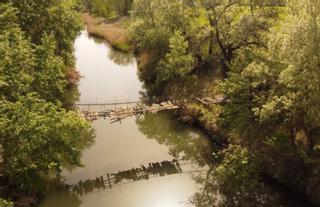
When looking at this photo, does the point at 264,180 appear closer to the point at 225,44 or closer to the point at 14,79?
the point at 225,44

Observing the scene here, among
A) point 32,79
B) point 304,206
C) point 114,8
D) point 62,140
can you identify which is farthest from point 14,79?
point 114,8

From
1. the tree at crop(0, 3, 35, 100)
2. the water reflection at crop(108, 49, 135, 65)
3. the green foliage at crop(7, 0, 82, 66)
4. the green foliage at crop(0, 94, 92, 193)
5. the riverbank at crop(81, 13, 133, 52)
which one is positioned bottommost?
the green foliage at crop(0, 94, 92, 193)

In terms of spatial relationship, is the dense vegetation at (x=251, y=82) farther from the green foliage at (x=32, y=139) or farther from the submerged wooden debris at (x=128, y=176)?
the green foliage at (x=32, y=139)

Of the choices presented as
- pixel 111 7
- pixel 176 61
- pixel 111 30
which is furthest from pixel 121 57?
pixel 111 7

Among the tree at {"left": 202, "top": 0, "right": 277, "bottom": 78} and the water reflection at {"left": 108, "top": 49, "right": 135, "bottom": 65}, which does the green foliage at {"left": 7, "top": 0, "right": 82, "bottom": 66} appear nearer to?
the water reflection at {"left": 108, "top": 49, "right": 135, "bottom": 65}

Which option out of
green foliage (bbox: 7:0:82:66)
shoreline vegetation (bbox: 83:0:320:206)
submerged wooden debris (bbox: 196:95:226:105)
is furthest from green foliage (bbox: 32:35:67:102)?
submerged wooden debris (bbox: 196:95:226:105)

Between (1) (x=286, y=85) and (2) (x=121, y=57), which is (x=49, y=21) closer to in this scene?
(2) (x=121, y=57)
